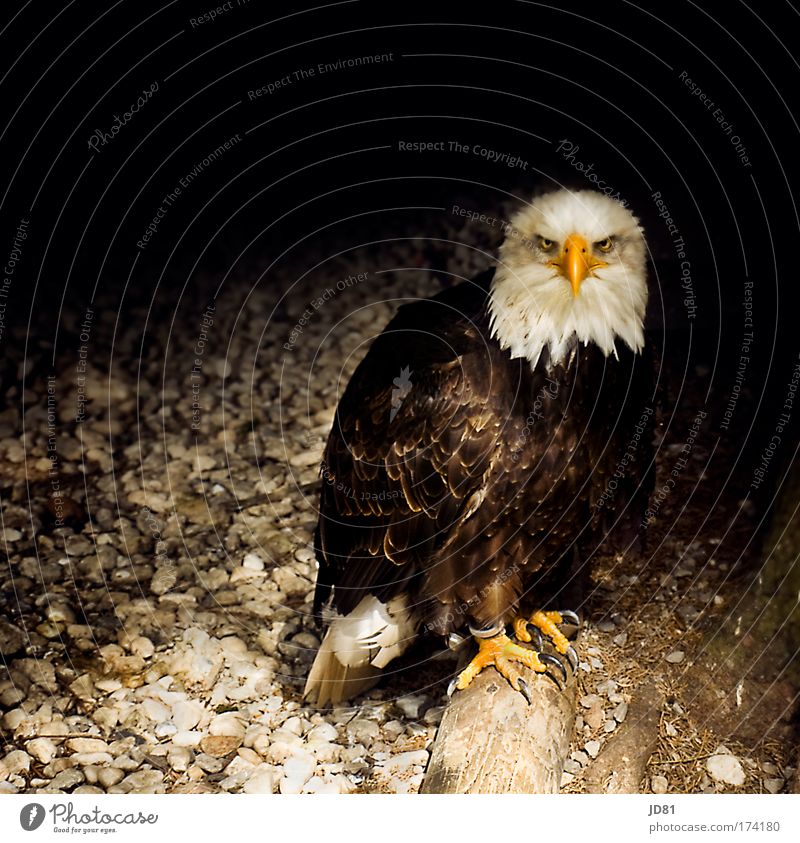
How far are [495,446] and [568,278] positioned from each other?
0.46 m

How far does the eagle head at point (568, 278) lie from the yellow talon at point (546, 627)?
32.6 inches

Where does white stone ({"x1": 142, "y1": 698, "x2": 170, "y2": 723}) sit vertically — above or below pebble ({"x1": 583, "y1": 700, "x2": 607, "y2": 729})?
above

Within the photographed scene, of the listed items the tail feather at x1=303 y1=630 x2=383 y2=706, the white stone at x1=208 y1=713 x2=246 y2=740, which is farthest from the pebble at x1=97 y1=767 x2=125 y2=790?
the tail feather at x1=303 y1=630 x2=383 y2=706

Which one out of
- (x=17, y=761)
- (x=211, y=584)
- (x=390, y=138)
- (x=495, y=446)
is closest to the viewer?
(x=495, y=446)

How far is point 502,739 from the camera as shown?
7.15 feet

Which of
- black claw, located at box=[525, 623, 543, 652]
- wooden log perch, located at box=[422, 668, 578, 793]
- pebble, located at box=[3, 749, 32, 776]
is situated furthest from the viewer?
black claw, located at box=[525, 623, 543, 652]

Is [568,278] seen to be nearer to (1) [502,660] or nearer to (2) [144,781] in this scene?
(1) [502,660]

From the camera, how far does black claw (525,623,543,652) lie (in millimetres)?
2565

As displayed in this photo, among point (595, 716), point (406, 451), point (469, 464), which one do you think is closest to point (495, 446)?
point (469, 464)

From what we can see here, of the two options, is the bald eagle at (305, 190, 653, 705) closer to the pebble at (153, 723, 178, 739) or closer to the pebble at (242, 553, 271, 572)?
the pebble at (153, 723, 178, 739)

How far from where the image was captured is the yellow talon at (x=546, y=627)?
8.57 feet

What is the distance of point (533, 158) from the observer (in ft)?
15.6

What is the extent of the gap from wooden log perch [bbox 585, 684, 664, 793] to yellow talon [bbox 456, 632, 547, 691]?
0.87 feet
